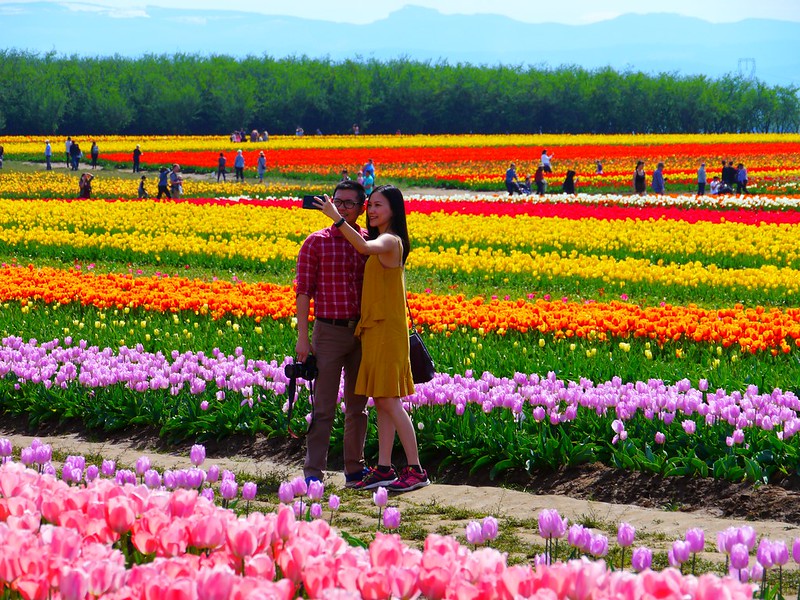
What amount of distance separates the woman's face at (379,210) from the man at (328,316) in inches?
5.1

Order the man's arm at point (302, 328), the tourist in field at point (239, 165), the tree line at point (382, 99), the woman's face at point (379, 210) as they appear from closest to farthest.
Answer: the woman's face at point (379, 210) < the man's arm at point (302, 328) < the tourist in field at point (239, 165) < the tree line at point (382, 99)

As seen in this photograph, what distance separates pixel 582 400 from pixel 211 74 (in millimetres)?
86986

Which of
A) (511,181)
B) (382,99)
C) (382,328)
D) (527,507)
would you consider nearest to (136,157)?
(511,181)

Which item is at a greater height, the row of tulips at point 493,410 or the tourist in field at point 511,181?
the tourist in field at point 511,181

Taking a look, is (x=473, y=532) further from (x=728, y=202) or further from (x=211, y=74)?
(x=211, y=74)

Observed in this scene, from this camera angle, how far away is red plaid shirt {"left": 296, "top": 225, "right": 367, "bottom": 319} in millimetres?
7484

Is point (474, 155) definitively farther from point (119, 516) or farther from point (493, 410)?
point (119, 516)

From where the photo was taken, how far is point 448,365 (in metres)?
10.0

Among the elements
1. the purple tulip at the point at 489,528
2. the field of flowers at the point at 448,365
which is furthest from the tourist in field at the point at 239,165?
the purple tulip at the point at 489,528

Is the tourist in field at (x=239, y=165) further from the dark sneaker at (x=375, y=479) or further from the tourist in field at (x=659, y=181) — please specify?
the dark sneaker at (x=375, y=479)

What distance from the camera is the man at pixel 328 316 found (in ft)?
24.5

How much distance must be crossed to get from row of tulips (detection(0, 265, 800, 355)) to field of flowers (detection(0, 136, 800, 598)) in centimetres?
3

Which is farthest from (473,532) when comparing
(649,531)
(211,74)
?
(211,74)

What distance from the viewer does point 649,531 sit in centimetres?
652
